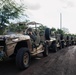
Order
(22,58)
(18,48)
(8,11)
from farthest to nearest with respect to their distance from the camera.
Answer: (8,11), (18,48), (22,58)

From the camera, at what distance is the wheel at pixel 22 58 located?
824 centimetres

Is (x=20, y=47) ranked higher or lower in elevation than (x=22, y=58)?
higher

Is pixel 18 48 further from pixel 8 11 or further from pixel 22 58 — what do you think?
pixel 8 11

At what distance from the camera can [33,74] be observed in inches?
303

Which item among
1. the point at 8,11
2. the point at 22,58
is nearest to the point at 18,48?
the point at 22,58

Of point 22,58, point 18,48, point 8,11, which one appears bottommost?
point 22,58

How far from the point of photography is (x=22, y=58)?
8352mm

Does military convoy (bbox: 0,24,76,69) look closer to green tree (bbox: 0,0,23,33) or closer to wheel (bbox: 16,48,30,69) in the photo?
wheel (bbox: 16,48,30,69)

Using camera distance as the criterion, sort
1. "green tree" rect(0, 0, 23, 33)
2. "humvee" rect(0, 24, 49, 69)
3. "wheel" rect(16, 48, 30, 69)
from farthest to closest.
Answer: "green tree" rect(0, 0, 23, 33) → "wheel" rect(16, 48, 30, 69) → "humvee" rect(0, 24, 49, 69)

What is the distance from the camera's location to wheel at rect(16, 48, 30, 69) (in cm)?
824

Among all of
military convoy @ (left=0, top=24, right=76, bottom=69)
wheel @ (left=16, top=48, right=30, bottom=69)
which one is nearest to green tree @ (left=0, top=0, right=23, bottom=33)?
military convoy @ (left=0, top=24, right=76, bottom=69)

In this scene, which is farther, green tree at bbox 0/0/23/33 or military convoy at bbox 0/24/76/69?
green tree at bbox 0/0/23/33

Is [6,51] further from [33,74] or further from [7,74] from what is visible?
[33,74]

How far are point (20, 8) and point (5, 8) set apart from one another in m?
1.89
